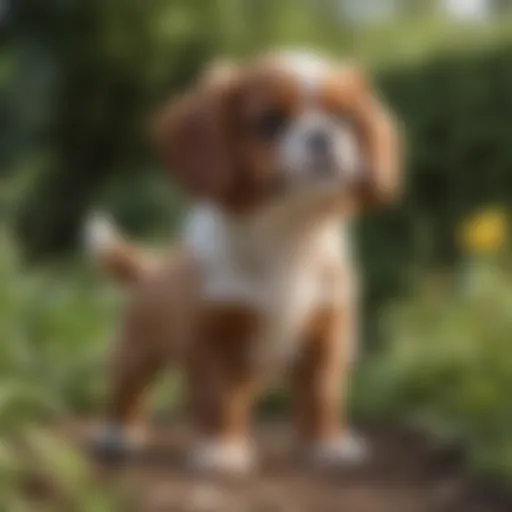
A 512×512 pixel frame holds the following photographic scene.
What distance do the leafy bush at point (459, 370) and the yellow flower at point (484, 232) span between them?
60mm

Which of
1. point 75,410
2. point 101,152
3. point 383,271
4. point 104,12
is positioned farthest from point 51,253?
point 75,410

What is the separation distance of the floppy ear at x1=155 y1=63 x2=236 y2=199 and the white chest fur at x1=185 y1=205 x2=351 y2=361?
0.09 meters

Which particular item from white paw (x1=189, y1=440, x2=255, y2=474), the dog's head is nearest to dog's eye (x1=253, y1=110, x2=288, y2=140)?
the dog's head

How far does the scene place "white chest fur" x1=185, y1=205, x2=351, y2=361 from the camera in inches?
92.7

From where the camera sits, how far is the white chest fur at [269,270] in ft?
7.73

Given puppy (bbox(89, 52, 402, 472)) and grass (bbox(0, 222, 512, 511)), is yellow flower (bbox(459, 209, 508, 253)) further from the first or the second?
puppy (bbox(89, 52, 402, 472))

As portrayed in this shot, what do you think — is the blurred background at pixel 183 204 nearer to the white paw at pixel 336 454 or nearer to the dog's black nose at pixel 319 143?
the white paw at pixel 336 454

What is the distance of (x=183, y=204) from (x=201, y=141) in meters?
2.13

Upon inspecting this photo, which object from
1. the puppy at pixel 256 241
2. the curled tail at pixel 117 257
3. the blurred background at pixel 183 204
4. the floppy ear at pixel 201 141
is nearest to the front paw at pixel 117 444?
the puppy at pixel 256 241

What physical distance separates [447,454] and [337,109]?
0.78 meters

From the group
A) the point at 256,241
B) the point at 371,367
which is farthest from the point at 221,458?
the point at 371,367

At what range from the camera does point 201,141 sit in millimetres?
2332

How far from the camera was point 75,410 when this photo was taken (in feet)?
9.80

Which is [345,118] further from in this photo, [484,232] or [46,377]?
[484,232]
